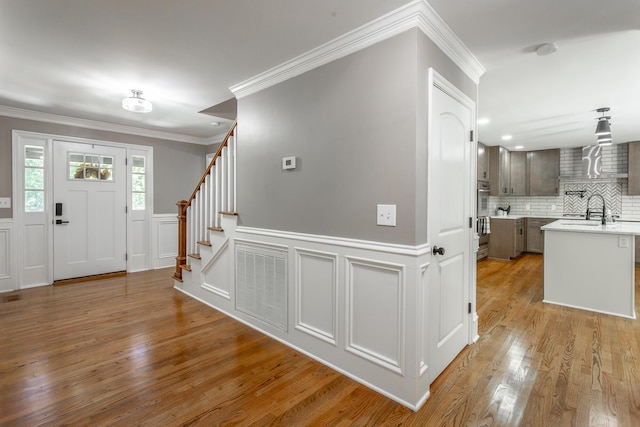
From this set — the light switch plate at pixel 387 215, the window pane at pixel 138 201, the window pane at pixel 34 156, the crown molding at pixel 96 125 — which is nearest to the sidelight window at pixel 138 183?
the window pane at pixel 138 201

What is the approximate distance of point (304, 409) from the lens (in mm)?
1913

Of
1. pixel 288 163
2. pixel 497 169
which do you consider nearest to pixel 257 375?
pixel 288 163

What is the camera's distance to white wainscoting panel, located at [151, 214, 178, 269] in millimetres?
5633

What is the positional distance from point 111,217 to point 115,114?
5.51 ft

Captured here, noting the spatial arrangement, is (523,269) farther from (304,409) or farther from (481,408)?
(304,409)

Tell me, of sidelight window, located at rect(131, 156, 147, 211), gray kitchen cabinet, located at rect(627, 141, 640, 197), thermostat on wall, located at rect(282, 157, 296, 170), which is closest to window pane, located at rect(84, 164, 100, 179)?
sidelight window, located at rect(131, 156, 147, 211)

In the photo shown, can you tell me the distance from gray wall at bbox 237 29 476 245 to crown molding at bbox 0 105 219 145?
3314 mm

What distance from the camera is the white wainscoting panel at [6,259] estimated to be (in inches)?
166

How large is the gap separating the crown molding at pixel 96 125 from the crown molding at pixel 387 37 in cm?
342

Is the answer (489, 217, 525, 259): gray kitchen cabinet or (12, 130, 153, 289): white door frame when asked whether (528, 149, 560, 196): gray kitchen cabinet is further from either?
(12, 130, 153, 289): white door frame

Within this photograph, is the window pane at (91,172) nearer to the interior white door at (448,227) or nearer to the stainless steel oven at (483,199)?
the interior white door at (448,227)

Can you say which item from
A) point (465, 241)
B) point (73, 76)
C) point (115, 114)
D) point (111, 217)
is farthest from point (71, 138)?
point (465, 241)

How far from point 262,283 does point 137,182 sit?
377 cm

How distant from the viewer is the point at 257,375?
2.28m
